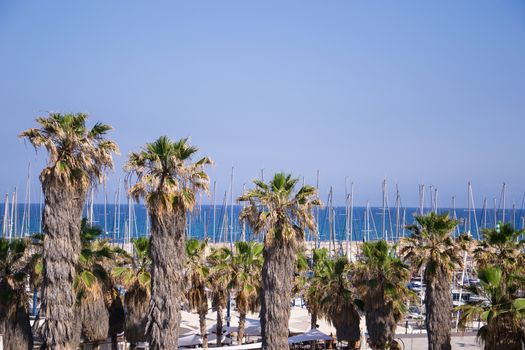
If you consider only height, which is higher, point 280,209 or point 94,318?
point 280,209

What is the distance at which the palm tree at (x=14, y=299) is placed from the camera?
25266 millimetres

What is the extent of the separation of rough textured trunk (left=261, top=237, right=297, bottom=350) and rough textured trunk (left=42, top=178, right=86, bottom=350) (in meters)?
7.44

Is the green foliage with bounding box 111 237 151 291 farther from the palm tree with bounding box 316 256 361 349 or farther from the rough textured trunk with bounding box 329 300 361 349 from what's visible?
the rough textured trunk with bounding box 329 300 361 349

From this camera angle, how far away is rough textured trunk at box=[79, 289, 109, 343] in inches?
1031

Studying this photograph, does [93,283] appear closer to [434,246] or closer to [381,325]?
[381,325]

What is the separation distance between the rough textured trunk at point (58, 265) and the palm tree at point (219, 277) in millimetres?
8969

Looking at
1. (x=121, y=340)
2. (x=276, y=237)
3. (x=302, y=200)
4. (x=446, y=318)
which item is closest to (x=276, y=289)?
(x=276, y=237)

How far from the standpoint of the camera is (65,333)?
76.0 feet

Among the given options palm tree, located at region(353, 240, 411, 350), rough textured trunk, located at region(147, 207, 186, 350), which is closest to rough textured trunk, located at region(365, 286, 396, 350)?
palm tree, located at region(353, 240, 411, 350)

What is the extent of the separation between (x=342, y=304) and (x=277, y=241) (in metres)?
6.30

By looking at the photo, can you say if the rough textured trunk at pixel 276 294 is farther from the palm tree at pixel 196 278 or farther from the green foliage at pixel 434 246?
the green foliage at pixel 434 246

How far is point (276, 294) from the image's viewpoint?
26.1 meters

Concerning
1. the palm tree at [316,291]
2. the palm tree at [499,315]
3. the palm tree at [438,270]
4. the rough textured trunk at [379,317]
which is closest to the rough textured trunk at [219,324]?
the palm tree at [316,291]

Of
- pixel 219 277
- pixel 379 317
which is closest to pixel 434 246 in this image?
pixel 379 317
